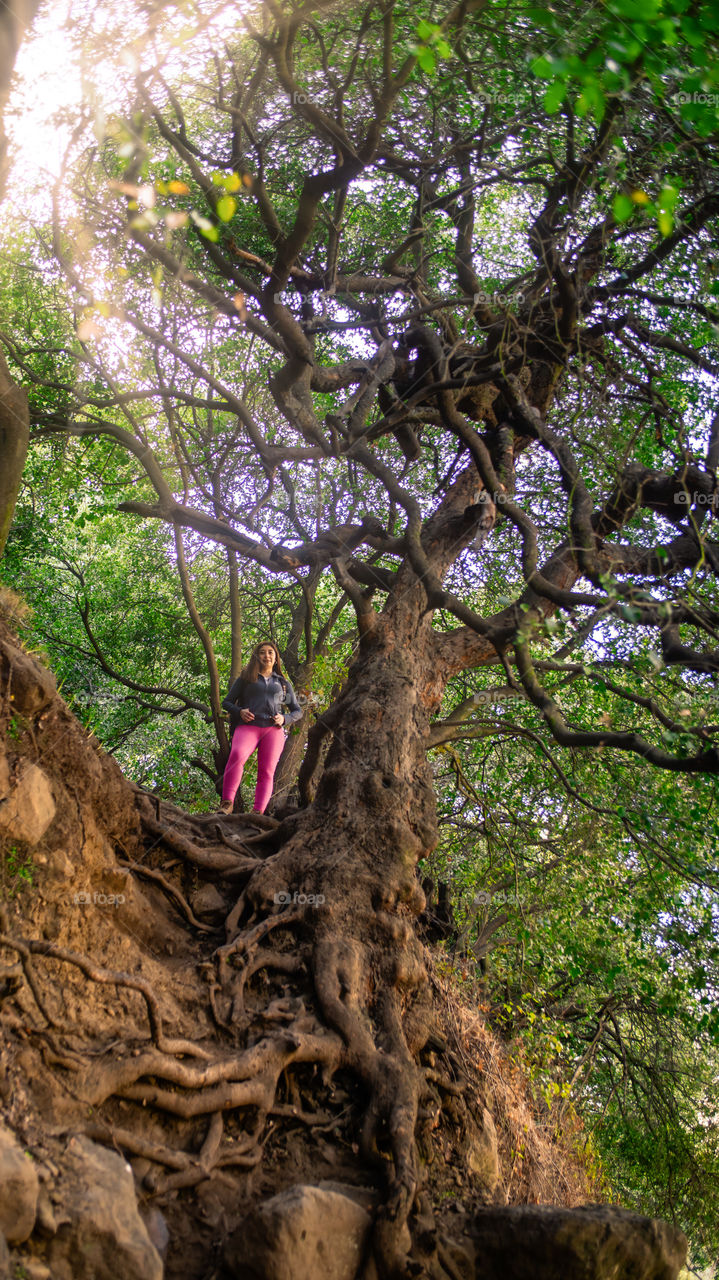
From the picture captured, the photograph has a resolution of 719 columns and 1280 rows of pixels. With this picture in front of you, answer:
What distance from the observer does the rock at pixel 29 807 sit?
4324 millimetres

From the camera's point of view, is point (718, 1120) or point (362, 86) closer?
point (362, 86)

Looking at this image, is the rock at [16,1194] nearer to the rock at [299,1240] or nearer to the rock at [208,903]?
the rock at [299,1240]

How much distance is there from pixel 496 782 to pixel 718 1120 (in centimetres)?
680

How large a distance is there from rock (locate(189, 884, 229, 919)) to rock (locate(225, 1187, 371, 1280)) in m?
2.33

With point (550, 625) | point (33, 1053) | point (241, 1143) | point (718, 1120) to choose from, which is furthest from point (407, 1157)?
point (718, 1120)

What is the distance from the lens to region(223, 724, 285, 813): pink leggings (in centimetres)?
796

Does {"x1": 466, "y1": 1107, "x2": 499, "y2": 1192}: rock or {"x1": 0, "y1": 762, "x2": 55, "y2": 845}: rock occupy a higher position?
{"x1": 0, "y1": 762, "x2": 55, "y2": 845}: rock

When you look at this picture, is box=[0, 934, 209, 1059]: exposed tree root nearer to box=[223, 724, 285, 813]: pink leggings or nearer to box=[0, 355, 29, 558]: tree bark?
box=[0, 355, 29, 558]: tree bark

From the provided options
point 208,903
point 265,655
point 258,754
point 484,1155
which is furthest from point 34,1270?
point 265,655

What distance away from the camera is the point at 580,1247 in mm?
3764

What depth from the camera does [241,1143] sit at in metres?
4.11

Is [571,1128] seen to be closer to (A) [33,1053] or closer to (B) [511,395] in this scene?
(A) [33,1053]

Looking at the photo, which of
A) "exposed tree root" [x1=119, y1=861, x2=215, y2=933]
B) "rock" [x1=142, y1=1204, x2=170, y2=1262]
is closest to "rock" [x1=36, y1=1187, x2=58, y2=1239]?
"rock" [x1=142, y1=1204, x2=170, y2=1262]

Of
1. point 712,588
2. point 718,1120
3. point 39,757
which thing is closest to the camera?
point 39,757
